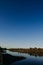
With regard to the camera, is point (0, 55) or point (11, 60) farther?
point (11, 60)

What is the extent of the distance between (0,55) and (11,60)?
11580 mm

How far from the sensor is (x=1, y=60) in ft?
182

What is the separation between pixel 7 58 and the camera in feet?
206

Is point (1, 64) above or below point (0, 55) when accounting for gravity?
below

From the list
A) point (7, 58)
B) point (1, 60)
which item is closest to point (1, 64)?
point (1, 60)

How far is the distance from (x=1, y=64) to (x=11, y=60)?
13251 millimetres

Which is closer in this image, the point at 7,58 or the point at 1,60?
the point at 1,60

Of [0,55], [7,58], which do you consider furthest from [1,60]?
[7,58]

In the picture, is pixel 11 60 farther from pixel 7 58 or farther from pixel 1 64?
pixel 1 64

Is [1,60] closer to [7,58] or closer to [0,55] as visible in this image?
[0,55]

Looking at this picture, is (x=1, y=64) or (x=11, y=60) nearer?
(x=1, y=64)

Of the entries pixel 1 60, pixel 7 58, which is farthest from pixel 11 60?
pixel 1 60

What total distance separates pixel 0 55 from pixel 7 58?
7.70 metres

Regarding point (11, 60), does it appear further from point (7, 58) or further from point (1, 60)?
point (1, 60)
